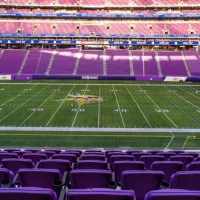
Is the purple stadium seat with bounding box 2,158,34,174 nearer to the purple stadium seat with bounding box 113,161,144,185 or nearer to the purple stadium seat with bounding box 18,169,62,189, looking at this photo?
the purple stadium seat with bounding box 18,169,62,189

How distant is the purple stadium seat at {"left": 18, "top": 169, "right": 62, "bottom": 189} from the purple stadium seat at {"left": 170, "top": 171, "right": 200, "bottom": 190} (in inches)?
60.5

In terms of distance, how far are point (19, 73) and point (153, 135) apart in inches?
1330

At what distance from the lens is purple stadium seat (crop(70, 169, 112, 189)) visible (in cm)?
327

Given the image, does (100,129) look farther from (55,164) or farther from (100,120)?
(55,164)

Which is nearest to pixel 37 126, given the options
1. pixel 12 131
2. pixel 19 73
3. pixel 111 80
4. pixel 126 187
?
pixel 12 131

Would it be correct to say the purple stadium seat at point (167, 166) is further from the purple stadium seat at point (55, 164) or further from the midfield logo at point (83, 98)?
the midfield logo at point (83, 98)

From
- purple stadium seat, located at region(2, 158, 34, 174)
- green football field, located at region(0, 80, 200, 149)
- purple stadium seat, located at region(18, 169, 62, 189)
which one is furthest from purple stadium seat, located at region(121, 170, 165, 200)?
green football field, located at region(0, 80, 200, 149)

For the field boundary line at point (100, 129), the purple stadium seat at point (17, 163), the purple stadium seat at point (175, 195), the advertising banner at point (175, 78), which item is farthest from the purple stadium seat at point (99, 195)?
the advertising banner at point (175, 78)

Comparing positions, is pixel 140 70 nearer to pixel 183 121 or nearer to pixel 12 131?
pixel 183 121

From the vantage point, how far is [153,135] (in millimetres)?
13672

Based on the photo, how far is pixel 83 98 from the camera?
24312mm

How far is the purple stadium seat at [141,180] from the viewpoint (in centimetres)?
321

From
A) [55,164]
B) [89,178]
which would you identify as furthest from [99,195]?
[55,164]

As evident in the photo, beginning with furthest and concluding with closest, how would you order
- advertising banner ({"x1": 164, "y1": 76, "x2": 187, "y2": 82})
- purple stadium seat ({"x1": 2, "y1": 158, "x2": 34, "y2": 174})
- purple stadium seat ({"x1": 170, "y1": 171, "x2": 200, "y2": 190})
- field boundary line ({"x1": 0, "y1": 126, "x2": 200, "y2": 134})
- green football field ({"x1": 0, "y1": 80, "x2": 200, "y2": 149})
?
advertising banner ({"x1": 164, "y1": 76, "x2": 187, "y2": 82}) < field boundary line ({"x1": 0, "y1": 126, "x2": 200, "y2": 134}) < green football field ({"x1": 0, "y1": 80, "x2": 200, "y2": 149}) < purple stadium seat ({"x1": 2, "y1": 158, "x2": 34, "y2": 174}) < purple stadium seat ({"x1": 170, "y1": 171, "x2": 200, "y2": 190})
